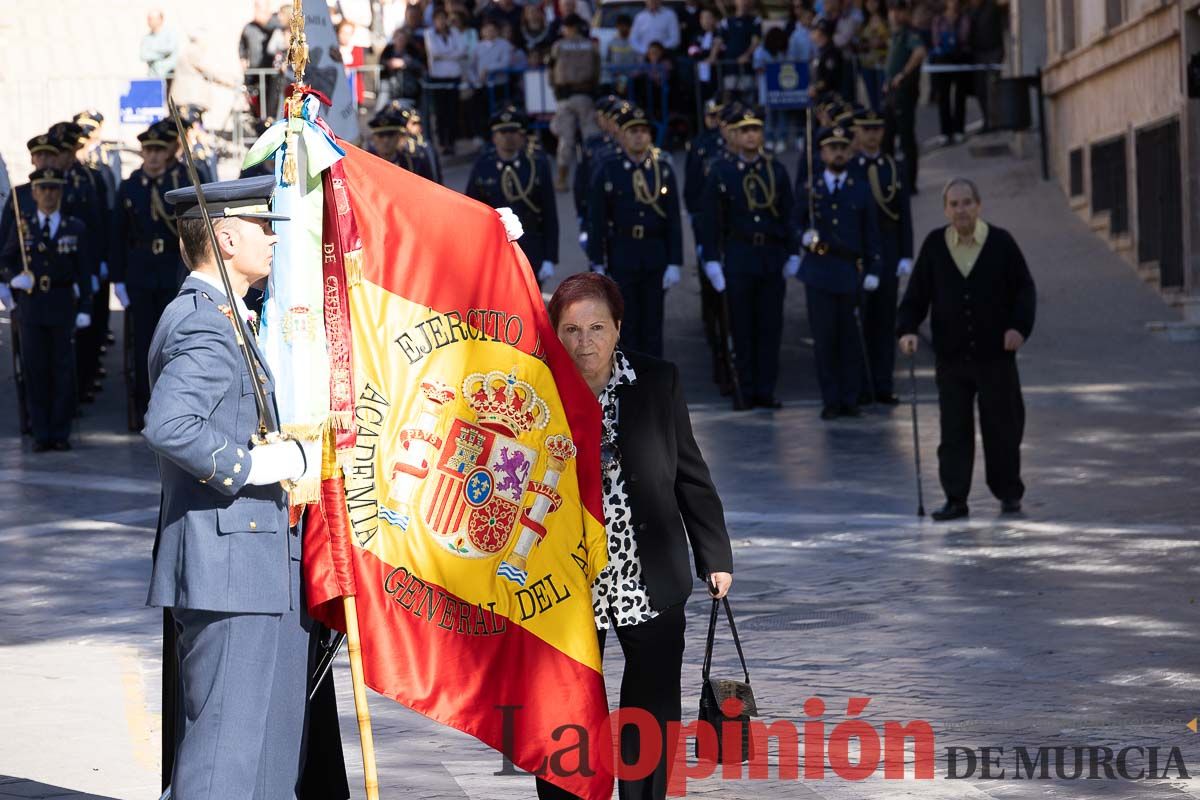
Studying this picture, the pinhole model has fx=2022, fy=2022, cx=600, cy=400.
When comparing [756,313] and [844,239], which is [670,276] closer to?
[756,313]

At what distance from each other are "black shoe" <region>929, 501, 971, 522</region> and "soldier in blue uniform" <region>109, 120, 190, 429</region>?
7.39m

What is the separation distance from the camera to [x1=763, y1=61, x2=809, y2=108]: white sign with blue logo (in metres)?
27.5

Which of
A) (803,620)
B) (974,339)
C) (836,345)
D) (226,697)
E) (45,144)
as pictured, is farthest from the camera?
(45,144)

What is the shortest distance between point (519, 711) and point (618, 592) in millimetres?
451

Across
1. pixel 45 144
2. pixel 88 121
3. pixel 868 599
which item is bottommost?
pixel 868 599

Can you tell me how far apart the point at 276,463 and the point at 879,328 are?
1256 cm

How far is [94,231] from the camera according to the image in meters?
16.6

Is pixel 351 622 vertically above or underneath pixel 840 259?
underneath

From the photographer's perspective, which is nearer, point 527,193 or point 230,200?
point 230,200

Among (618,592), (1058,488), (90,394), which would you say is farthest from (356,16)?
(618,592)

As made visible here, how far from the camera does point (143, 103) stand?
2194 centimetres

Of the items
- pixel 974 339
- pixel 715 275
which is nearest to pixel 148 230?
pixel 715 275

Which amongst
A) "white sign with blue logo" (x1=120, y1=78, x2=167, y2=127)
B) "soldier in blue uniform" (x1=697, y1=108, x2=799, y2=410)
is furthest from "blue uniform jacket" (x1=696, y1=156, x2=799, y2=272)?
"white sign with blue logo" (x1=120, y1=78, x2=167, y2=127)

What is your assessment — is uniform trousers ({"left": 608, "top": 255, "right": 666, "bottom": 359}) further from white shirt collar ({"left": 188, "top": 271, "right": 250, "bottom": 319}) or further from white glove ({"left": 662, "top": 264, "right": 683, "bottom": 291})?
white shirt collar ({"left": 188, "top": 271, "right": 250, "bottom": 319})
